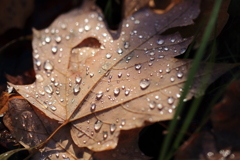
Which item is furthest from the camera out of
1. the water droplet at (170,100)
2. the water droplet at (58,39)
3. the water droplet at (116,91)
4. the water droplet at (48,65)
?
the water droplet at (58,39)

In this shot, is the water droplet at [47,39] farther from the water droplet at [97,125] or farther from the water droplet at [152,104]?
the water droplet at [152,104]

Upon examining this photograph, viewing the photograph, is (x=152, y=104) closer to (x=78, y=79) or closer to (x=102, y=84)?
(x=102, y=84)

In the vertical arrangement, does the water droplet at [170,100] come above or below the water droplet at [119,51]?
below

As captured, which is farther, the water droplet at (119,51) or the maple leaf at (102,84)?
the water droplet at (119,51)

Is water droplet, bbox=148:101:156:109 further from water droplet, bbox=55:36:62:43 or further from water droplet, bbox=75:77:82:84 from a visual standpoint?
water droplet, bbox=55:36:62:43

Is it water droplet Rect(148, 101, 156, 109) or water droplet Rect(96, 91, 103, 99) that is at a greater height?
water droplet Rect(96, 91, 103, 99)

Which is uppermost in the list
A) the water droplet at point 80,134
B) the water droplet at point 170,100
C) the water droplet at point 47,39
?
the water droplet at point 47,39

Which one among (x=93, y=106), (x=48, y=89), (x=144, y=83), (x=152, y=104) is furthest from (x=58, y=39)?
(x=152, y=104)

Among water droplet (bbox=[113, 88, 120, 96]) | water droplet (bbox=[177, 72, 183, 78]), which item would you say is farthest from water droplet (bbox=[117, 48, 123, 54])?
water droplet (bbox=[177, 72, 183, 78])

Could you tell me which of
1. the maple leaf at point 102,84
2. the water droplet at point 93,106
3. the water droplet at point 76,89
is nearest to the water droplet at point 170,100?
the maple leaf at point 102,84
